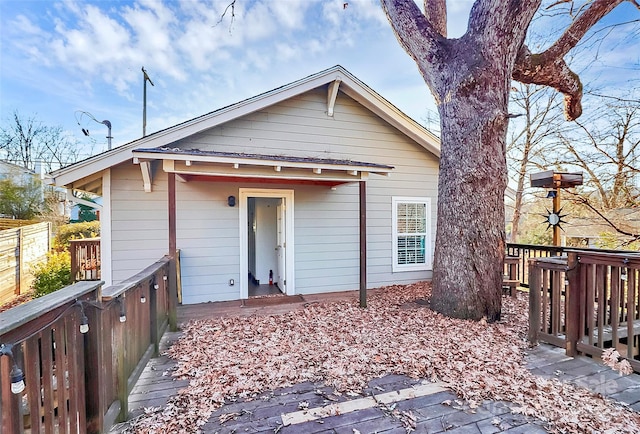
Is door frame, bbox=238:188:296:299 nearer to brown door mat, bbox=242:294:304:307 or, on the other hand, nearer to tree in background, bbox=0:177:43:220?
brown door mat, bbox=242:294:304:307

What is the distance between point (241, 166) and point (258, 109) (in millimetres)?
1552

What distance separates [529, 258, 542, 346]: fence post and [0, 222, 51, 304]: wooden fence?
10.4 metres

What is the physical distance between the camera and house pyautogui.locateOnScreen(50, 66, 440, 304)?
5109mm

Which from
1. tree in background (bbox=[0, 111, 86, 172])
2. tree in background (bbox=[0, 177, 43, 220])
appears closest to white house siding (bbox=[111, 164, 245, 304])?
tree in background (bbox=[0, 177, 43, 220])

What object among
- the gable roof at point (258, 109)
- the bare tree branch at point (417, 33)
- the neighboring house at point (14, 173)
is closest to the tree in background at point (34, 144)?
the neighboring house at point (14, 173)

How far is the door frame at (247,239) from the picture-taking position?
6.03 m

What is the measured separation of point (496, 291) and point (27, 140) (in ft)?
71.7

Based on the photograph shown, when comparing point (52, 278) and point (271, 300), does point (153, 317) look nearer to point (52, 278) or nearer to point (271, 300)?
point (271, 300)

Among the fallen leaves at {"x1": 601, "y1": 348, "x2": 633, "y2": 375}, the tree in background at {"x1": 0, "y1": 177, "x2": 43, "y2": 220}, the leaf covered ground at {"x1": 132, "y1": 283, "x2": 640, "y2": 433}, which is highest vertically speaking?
the tree in background at {"x1": 0, "y1": 177, "x2": 43, "y2": 220}

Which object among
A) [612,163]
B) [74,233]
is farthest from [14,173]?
[612,163]

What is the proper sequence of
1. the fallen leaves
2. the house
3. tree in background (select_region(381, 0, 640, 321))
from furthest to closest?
the house → tree in background (select_region(381, 0, 640, 321)) → the fallen leaves

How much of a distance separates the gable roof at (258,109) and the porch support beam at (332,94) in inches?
0.8

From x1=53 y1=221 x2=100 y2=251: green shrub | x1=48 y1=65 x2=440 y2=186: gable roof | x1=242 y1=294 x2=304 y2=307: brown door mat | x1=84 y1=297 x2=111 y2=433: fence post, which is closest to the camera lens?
x1=84 y1=297 x2=111 y2=433: fence post

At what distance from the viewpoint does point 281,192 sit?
6309 mm
